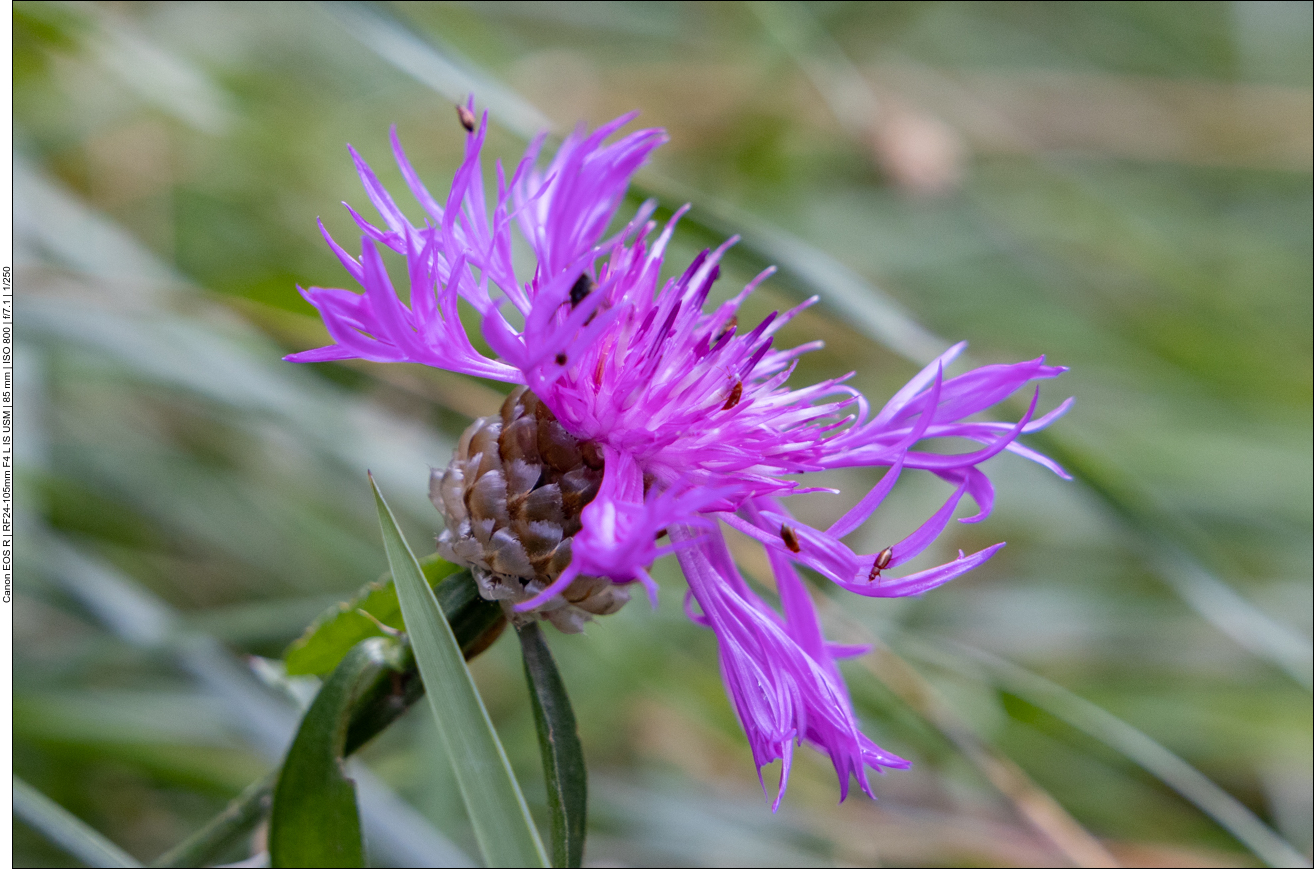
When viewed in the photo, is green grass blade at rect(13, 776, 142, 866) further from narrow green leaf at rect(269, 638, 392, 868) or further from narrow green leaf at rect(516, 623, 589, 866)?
narrow green leaf at rect(516, 623, 589, 866)

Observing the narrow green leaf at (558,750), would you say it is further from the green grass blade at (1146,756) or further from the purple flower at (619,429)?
the green grass blade at (1146,756)

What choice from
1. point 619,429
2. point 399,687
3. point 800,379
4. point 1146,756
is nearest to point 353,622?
point 399,687

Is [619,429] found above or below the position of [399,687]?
above

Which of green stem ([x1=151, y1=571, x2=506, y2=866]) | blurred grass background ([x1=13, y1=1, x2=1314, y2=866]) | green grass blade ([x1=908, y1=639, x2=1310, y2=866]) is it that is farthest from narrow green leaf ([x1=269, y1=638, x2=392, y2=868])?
green grass blade ([x1=908, y1=639, x2=1310, y2=866])

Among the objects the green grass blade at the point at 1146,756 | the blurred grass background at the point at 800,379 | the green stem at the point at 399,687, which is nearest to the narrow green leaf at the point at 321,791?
the green stem at the point at 399,687

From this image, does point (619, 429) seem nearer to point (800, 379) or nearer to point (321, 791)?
point (321, 791)

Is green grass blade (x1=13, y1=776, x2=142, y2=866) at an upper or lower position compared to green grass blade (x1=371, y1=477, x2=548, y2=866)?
lower
